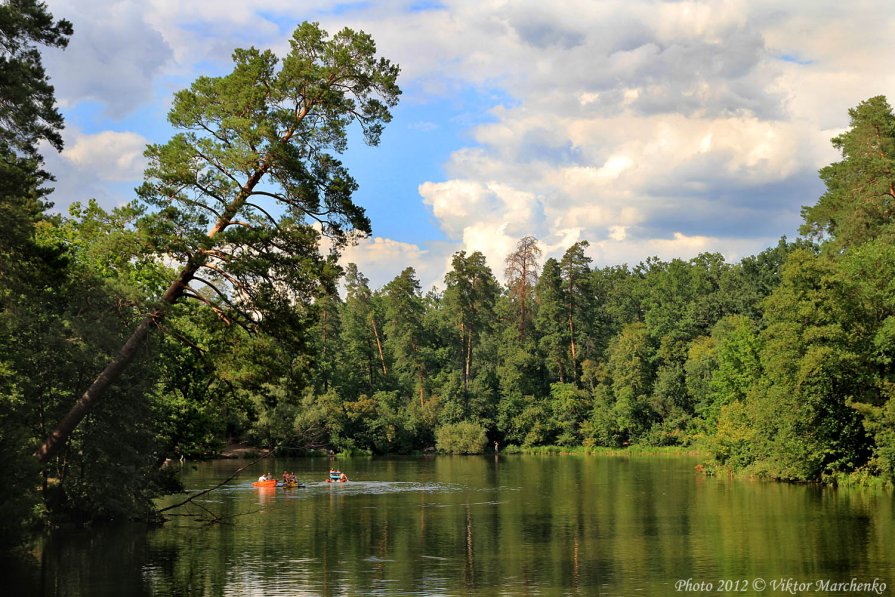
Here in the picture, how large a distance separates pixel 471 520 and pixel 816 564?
16.4 m

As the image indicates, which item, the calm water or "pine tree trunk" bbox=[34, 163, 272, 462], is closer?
the calm water

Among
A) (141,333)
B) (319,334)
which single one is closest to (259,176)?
(141,333)

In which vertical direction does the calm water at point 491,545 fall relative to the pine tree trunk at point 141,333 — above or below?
below

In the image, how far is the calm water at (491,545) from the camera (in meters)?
23.4

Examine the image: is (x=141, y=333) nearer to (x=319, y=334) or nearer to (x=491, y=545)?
(x=491, y=545)

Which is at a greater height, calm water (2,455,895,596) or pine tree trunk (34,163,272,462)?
pine tree trunk (34,163,272,462)

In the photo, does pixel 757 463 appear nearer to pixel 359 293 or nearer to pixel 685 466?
pixel 685 466

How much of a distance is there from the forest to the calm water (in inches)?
104

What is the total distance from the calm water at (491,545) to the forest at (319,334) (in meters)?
2.64

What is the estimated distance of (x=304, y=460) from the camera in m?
94.9

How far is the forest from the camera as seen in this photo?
2477 cm

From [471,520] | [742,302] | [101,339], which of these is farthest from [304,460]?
[101,339]

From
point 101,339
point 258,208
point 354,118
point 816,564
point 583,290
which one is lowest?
point 816,564

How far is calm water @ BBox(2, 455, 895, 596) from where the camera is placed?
2341 centimetres
